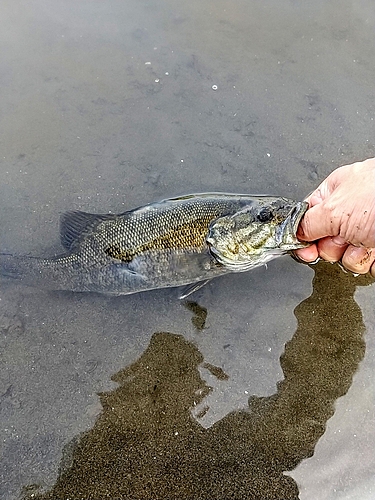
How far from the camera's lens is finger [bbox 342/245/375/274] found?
118 inches

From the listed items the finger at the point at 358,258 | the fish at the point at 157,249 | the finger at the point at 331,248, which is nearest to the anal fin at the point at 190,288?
the fish at the point at 157,249

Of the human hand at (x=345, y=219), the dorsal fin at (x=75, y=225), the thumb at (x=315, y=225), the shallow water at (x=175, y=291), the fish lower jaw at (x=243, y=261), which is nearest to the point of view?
the human hand at (x=345, y=219)

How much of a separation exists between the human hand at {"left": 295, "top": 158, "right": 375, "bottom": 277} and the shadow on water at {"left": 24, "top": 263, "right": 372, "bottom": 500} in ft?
1.96

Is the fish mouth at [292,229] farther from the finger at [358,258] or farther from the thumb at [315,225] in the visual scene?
the finger at [358,258]

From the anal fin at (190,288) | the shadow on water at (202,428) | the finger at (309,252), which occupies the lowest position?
the shadow on water at (202,428)

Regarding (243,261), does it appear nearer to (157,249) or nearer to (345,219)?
(157,249)

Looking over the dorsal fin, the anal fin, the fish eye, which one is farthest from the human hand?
the dorsal fin

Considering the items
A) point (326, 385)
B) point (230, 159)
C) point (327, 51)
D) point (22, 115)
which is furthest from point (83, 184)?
point (327, 51)

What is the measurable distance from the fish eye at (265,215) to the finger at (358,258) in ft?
2.02

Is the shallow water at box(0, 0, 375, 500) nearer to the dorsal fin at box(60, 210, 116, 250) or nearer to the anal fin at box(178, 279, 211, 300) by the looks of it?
the anal fin at box(178, 279, 211, 300)

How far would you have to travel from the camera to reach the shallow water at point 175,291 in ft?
10.1

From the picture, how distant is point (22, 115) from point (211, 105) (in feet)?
6.67

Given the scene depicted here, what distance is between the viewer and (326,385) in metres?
3.27

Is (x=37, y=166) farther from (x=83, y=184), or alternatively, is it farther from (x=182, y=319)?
(x=182, y=319)
